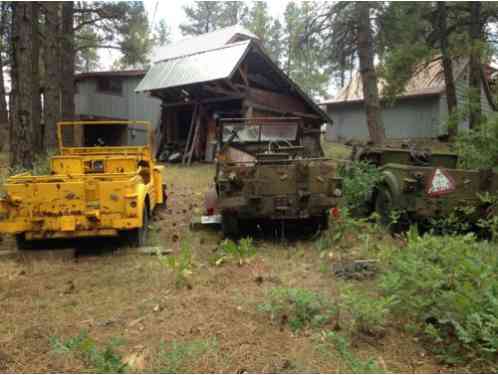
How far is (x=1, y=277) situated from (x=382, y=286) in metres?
4.02

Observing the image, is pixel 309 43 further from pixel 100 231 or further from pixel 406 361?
pixel 406 361

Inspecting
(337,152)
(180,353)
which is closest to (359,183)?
(180,353)

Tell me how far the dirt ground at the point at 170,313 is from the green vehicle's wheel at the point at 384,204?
150cm

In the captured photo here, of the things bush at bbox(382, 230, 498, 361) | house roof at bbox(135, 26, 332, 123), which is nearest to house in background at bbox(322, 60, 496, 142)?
house roof at bbox(135, 26, 332, 123)

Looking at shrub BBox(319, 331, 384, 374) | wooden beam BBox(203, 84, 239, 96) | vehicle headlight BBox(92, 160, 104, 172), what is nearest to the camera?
shrub BBox(319, 331, 384, 374)

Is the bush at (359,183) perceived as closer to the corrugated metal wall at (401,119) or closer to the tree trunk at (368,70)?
the tree trunk at (368,70)

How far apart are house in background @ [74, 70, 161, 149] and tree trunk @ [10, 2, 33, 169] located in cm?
1508

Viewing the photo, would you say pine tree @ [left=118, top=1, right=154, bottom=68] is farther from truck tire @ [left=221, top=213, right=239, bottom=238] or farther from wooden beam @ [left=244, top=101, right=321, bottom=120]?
truck tire @ [left=221, top=213, right=239, bottom=238]

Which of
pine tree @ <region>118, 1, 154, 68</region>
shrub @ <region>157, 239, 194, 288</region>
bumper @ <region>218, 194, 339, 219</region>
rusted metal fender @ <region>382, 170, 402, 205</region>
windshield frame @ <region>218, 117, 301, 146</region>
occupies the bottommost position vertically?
shrub @ <region>157, 239, 194, 288</region>

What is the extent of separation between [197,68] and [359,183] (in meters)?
10.4

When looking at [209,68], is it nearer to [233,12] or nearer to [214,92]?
[214,92]

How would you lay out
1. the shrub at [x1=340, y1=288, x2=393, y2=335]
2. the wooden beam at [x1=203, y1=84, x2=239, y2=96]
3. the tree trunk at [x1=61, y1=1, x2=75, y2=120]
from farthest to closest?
the tree trunk at [x1=61, y1=1, x2=75, y2=120] < the wooden beam at [x1=203, y1=84, x2=239, y2=96] < the shrub at [x1=340, y1=288, x2=393, y2=335]

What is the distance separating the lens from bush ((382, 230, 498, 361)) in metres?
2.72

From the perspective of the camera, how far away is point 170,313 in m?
3.53
